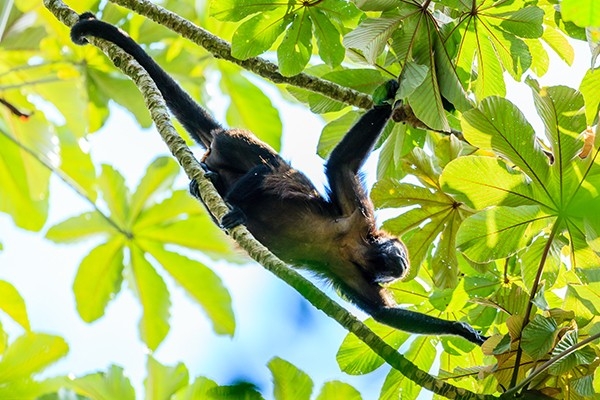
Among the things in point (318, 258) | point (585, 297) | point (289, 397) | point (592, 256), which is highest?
point (318, 258)

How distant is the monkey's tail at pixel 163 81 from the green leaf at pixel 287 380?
11.9 feet

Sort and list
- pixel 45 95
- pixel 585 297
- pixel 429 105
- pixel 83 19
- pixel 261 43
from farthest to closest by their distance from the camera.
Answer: pixel 45 95
pixel 83 19
pixel 261 43
pixel 429 105
pixel 585 297

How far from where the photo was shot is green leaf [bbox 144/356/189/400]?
10.3 feet

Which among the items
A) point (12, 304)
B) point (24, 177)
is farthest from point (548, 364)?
point (24, 177)

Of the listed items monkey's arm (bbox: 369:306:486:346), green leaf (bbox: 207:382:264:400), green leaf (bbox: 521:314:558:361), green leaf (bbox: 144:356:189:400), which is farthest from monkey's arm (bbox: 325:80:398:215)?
green leaf (bbox: 207:382:264:400)

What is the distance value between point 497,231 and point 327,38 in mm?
1569

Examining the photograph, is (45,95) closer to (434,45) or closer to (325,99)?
(325,99)

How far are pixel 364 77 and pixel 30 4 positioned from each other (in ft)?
9.36

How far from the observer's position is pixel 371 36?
12.0ft

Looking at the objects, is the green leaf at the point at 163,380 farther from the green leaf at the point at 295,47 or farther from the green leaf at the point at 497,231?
the green leaf at the point at 295,47

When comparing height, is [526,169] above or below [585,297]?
above

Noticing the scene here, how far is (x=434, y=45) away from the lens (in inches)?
155

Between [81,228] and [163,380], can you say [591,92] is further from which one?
[81,228]

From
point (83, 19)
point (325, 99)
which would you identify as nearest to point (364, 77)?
point (325, 99)
